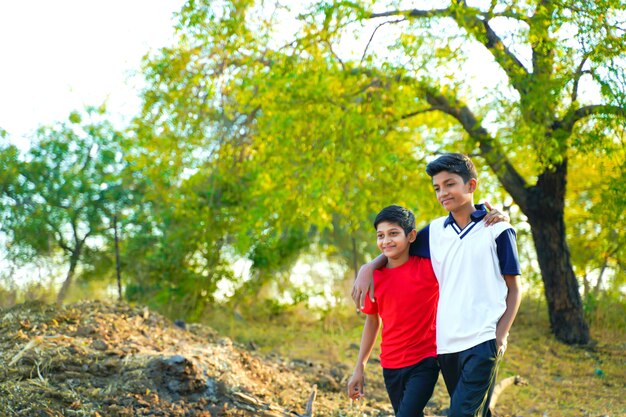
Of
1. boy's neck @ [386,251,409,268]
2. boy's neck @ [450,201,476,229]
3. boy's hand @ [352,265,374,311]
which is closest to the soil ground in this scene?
boy's hand @ [352,265,374,311]

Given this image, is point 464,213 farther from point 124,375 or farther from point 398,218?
point 124,375

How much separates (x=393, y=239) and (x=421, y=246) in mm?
156

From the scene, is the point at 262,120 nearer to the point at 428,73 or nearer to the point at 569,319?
the point at 428,73

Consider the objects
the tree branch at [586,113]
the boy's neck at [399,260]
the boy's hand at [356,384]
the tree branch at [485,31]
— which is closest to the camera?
the boy's neck at [399,260]

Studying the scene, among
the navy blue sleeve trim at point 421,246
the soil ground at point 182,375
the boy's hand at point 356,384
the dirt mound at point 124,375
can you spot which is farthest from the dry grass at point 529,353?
the navy blue sleeve trim at point 421,246

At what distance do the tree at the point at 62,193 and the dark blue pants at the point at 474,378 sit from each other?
14.1 metres

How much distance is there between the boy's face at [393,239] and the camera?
359 centimetres

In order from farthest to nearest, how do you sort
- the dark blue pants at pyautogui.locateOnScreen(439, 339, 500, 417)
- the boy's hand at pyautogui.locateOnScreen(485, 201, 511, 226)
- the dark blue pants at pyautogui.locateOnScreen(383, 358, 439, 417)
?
the dark blue pants at pyautogui.locateOnScreen(383, 358, 439, 417) → the boy's hand at pyautogui.locateOnScreen(485, 201, 511, 226) → the dark blue pants at pyautogui.locateOnScreen(439, 339, 500, 417)

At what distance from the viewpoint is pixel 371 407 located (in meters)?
7.09

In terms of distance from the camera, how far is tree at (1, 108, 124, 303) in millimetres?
16641

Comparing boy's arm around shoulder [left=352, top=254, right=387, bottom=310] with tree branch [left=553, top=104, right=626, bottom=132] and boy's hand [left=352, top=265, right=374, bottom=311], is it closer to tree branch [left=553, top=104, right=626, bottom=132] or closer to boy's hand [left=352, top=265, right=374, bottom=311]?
boy's hand [left=352, top=265, right=374, bottom=311]

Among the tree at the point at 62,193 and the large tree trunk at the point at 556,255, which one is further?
the tree at the point at 62,193

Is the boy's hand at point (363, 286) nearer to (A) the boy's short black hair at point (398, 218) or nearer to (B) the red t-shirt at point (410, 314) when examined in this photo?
(B) the red t-shirt at point (410, 314)

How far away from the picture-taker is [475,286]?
329cm
